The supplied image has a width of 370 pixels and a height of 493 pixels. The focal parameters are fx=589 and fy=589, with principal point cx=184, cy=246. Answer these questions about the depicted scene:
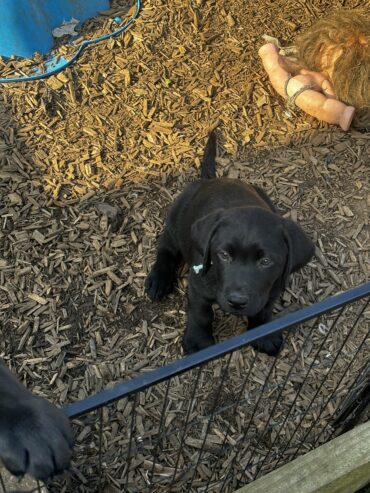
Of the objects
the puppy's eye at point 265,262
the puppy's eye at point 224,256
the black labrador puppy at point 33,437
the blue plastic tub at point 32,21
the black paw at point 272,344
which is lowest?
the black paw at point 272,344

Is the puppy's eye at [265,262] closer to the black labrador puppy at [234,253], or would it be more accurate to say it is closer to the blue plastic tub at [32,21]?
the black labrador puppy at [234,253]

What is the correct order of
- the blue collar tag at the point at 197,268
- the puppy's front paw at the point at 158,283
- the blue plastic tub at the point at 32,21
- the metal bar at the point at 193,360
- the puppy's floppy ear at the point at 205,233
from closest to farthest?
the metal bar at the point at 193,360
the puppy's floppy ear at the point at 205,233
the blue collar tag at the point at 197,268
the puppy's front paw at the point at 158,283
the blue plastic tub at the point at 32,21

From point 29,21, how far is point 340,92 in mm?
2546

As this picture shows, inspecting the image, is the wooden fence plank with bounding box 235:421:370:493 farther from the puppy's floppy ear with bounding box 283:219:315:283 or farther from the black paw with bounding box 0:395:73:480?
the black paw with bounding box 0:395:73:480

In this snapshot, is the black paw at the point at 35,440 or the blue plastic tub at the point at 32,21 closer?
the black paw at the point at 35,440

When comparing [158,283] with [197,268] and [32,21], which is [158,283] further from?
[32,21]

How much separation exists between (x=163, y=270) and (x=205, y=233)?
0.77m

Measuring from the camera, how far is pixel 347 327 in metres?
3.70

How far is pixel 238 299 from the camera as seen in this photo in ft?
9.46

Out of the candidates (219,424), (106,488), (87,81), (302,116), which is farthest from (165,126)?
(106,488)

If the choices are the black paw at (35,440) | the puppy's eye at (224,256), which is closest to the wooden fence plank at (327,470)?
the puppy's eye at (224,256)

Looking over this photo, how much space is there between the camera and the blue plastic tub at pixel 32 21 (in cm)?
462

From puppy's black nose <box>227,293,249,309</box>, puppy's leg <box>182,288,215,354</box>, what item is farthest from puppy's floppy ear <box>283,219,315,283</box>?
puppy's leg <box>182,288,215,354</box>

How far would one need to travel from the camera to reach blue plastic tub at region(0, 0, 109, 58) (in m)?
4.62
